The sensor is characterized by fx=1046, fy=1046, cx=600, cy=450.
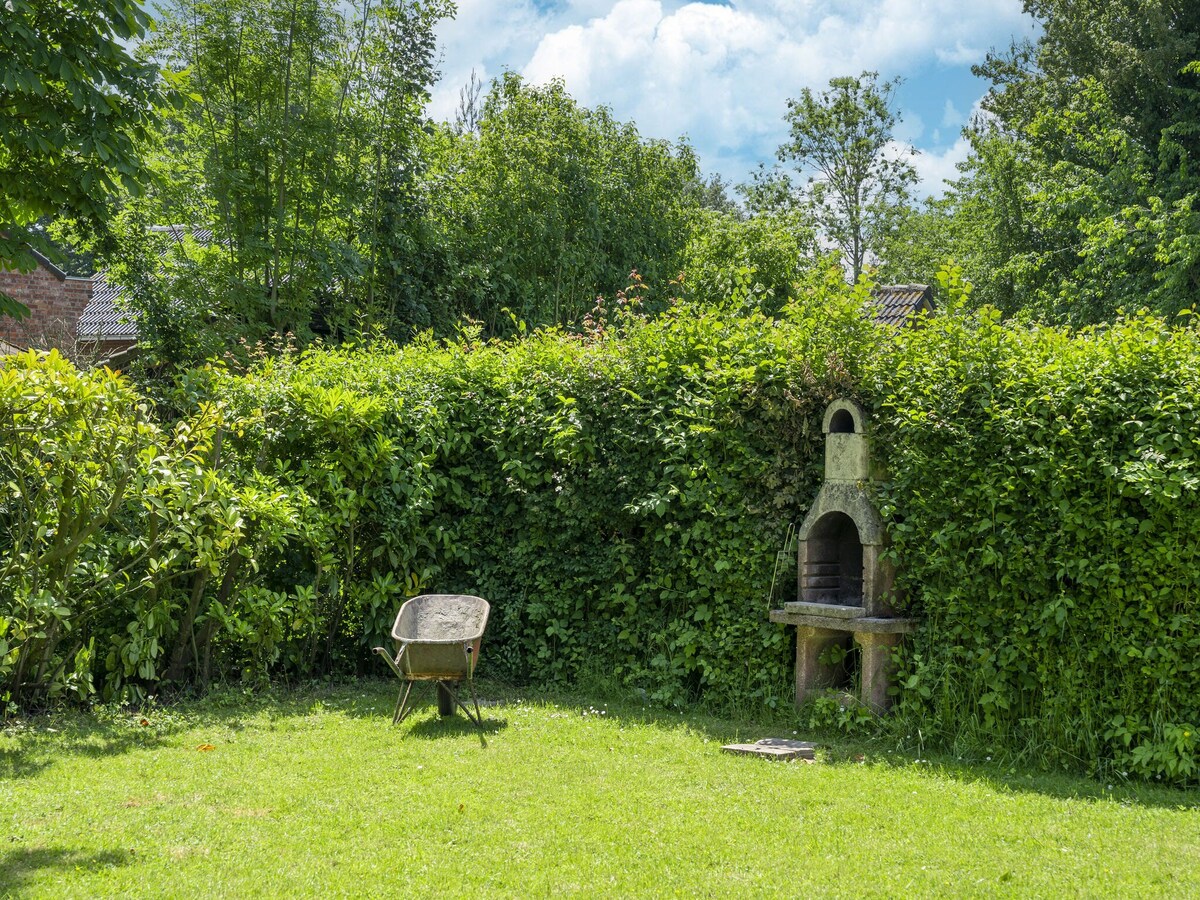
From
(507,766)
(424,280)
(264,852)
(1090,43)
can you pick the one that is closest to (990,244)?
(1090,43)

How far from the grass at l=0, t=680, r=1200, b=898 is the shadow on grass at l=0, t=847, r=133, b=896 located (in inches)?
0.5

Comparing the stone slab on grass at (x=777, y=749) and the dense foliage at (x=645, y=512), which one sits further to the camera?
the stone slab on grass at (x=777, y=749)

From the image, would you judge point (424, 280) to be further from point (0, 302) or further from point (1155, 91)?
point (1155, 91)

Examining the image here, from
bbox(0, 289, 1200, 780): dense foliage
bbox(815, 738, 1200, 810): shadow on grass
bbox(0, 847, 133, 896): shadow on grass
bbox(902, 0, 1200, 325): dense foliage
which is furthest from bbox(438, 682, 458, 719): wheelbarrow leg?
bbox(902, 0, 1200, 325): dense foliage

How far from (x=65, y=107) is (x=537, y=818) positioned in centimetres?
521

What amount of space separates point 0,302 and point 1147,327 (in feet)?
23.1

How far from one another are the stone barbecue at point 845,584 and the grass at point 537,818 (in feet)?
2.05

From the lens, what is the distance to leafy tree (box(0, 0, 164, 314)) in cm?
612

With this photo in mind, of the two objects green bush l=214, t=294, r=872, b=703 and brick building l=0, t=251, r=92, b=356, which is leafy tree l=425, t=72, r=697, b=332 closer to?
green bush l=214, t=294, r=872, b=703

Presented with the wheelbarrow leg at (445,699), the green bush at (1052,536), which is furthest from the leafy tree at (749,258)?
the wheelbarrow leg at (445,699)

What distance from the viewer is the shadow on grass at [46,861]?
14.0 ft

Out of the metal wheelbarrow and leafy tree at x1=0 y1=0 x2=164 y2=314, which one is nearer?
leafy tree at x1=0 y1=0 x2=164 y2=314

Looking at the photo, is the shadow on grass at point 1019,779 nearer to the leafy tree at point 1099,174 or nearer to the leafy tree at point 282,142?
the leafy tree at point 282,142

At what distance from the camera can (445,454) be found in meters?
9.51
